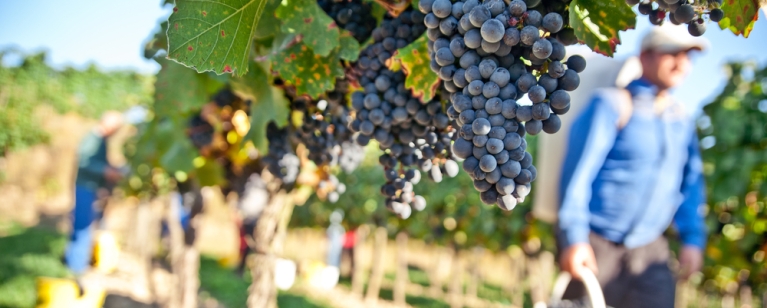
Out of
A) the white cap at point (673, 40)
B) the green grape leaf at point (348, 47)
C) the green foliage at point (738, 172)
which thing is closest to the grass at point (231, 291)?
the green foliage at point (738, 172)

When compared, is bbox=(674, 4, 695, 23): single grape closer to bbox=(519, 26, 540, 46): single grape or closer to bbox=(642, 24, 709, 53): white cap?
bbox=(519, 26, 540, 46): single grape

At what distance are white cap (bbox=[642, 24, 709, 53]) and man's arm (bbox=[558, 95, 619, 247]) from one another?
324 mm

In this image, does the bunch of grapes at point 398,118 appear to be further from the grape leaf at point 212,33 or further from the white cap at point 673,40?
the white cap at point 673,40

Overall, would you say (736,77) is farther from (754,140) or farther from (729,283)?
(729,283)

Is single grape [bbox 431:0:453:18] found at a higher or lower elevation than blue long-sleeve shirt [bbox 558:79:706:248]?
higher

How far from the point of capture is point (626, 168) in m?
2.35

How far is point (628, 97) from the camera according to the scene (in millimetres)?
2369

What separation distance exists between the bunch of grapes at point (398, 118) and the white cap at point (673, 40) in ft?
5.33

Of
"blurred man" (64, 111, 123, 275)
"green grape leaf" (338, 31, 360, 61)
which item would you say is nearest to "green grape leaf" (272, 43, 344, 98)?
"green grape leaf" (338, 31, 360, 61)

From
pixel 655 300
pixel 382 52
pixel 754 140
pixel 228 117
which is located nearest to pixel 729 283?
pixel 754 140

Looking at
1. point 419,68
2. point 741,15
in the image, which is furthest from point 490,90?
point 741,15

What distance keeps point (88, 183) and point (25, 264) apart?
5.46 ft

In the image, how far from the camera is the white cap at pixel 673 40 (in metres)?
2.28

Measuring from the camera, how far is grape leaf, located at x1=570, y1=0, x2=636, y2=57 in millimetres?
874
